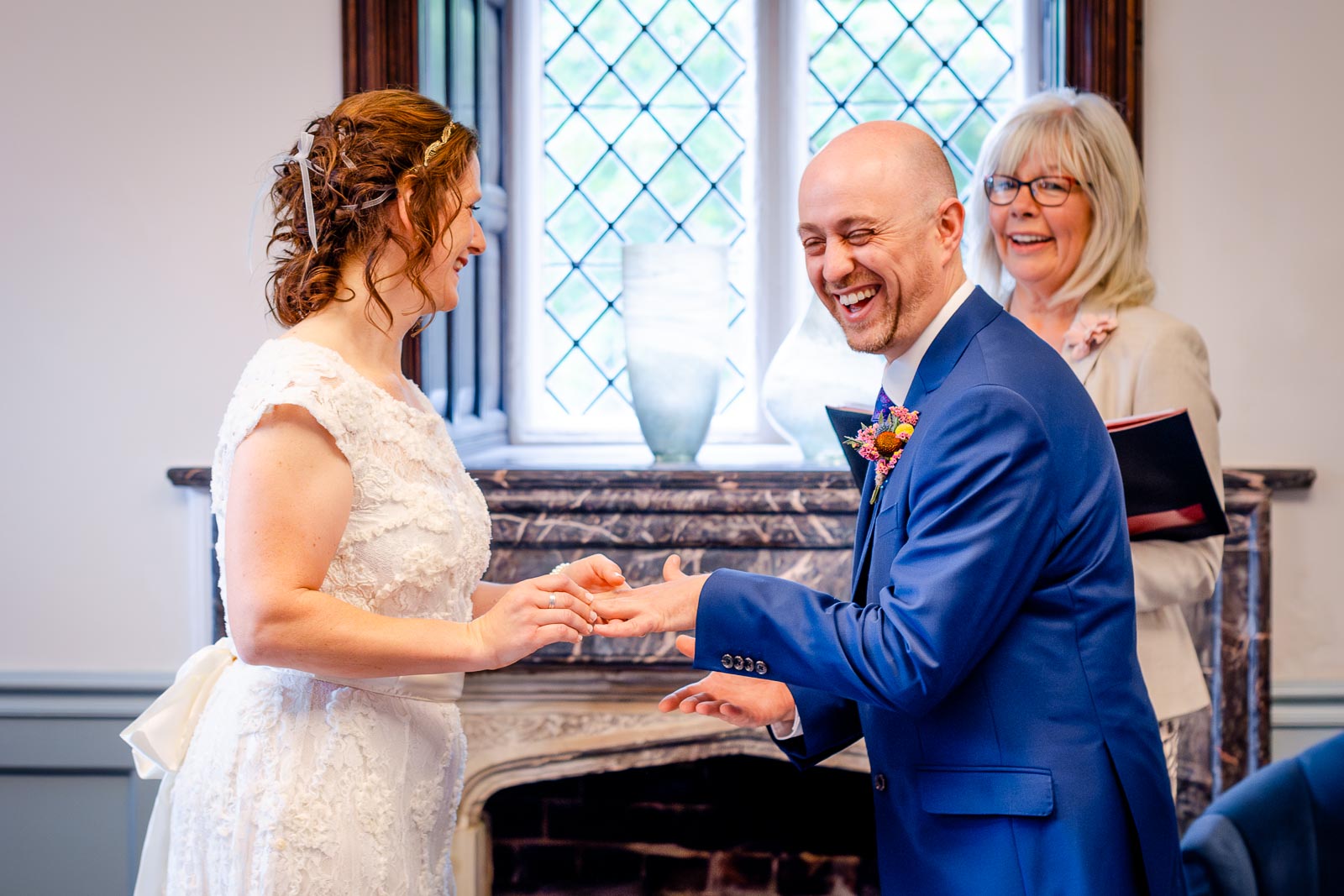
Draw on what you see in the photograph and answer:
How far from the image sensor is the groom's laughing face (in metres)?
1.60

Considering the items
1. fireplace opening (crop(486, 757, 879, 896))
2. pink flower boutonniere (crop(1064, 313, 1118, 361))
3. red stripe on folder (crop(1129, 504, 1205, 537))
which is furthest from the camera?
fireplace opening (crop(486, 757, 879, 896))

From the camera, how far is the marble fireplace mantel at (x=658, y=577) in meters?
2.85

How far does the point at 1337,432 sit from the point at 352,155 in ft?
8.34

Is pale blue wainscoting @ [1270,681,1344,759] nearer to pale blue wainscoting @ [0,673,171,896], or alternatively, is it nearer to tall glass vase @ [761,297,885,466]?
tall glass vase @ [761,297,885,466]

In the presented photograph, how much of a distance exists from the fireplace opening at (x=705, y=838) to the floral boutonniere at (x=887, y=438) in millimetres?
1968

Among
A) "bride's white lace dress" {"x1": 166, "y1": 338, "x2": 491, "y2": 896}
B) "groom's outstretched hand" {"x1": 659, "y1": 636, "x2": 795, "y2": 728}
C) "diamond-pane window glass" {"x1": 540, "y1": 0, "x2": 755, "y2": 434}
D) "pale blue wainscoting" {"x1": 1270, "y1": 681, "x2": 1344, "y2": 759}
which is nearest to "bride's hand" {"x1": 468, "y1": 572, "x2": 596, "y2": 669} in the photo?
"bride's white lace dress" {"x1": 166, "y1": 338, "x2": 491, "y2": 896}

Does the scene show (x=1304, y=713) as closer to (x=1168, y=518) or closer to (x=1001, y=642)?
(x=1168, y=518)

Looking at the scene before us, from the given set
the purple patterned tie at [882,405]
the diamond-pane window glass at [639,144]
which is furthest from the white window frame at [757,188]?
the purple patterned tie at [882,405]

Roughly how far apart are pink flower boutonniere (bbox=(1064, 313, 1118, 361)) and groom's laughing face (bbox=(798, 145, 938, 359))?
2.54ft

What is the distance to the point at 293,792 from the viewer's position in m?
1.63

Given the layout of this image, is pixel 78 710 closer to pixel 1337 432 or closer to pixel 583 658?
pixel 583 658

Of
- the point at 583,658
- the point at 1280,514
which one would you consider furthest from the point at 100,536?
the point at 1280,514

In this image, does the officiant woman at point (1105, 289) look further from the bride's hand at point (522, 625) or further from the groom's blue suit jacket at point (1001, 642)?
the bride's hand at point (522, 625)

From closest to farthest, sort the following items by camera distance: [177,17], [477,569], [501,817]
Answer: [477,569]
[177,17]
[501,817]
